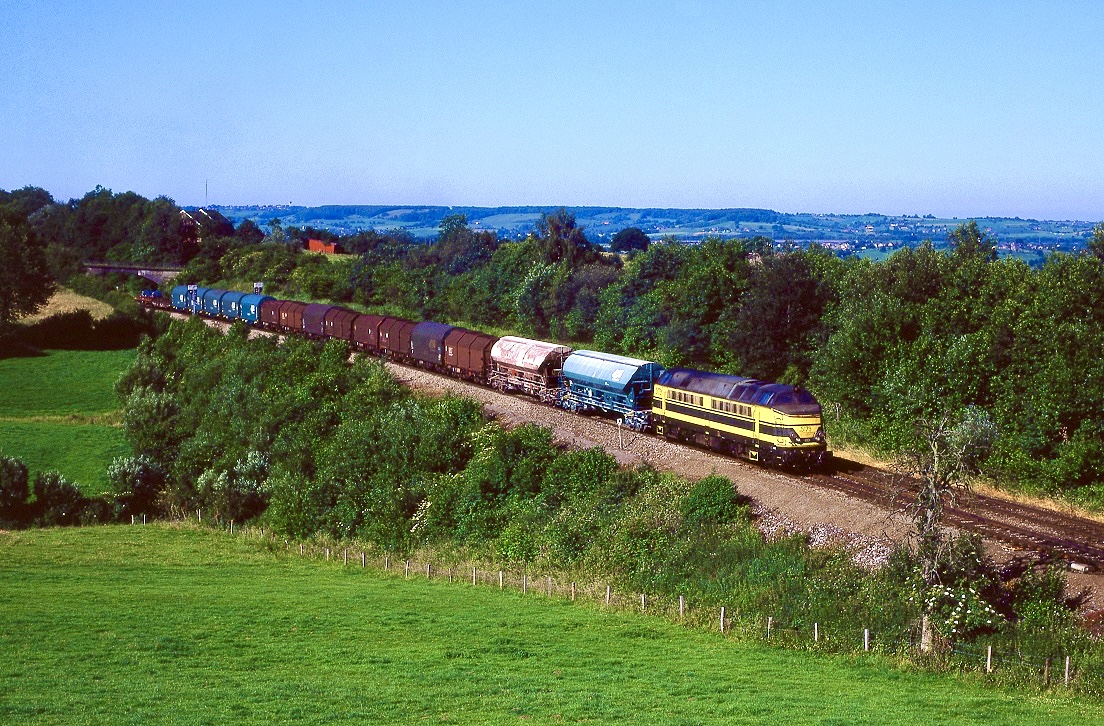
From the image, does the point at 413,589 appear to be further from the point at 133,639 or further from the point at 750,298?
the point at 750,298

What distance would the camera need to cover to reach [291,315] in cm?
8975

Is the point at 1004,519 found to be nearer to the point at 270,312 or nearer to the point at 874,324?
the point at 874,324

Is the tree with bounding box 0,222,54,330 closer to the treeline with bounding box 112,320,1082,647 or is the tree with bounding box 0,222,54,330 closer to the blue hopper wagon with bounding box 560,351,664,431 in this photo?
the treeline with bounding box 112,320,1082,647

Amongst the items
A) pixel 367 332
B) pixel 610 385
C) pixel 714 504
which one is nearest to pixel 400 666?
pixel 714 504

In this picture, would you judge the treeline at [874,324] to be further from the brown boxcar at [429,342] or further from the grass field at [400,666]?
the brown boxcar at [429,342]

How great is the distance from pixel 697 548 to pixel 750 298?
2967 cm

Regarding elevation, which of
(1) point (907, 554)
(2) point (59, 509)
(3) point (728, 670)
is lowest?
(2) point (59, 509)

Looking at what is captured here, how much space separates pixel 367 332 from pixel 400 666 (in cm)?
5306

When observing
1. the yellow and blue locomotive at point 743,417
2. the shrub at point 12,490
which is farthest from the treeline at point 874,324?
the shrub at point 12,490

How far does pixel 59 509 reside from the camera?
52625 millimetres

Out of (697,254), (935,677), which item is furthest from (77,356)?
(935,677)

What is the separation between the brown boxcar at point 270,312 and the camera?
92.9 meters

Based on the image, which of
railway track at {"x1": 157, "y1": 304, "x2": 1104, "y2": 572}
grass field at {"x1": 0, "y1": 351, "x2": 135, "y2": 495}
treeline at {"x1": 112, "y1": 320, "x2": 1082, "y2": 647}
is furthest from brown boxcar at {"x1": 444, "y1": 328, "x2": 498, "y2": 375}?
railway track at {"x1": 157, "y1": 304, "x2": 1104, "y2": 572}

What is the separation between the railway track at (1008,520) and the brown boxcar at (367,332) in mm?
43103
